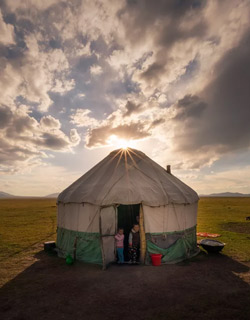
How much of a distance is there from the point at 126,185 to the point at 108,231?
2.48 meters

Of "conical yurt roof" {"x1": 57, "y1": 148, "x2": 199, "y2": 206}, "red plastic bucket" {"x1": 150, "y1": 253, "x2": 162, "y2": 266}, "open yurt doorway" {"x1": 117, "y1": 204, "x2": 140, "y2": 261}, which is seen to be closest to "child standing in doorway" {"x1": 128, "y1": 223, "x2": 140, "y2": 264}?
"red plastic bucket" {"x1": 150, "y1": 253, "x2": 162, "y2": 266}

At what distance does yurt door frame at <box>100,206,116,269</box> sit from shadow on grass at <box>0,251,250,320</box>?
2.31 ft

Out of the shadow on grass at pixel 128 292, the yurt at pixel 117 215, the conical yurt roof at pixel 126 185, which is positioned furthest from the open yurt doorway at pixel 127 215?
the shadow on grass at pixel 128 292

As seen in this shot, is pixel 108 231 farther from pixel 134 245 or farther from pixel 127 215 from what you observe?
pixel 127 215

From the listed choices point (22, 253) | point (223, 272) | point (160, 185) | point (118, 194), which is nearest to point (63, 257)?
point (22, 253)

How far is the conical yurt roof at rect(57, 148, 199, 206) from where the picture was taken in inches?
420

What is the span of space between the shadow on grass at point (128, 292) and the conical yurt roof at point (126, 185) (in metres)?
3.18

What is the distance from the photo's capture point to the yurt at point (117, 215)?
1048 centimetres

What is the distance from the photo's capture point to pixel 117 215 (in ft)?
36.7

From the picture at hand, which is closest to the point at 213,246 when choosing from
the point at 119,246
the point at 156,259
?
the point at 156,259

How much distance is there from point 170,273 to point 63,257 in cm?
600

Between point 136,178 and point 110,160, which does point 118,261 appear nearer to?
point 136,178

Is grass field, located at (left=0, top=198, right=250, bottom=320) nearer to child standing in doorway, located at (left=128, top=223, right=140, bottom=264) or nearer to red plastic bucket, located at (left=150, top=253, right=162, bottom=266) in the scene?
red plastic bucket, located at (left=150, top=253, right=162, bottom=266)

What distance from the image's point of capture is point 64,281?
8547 mm
